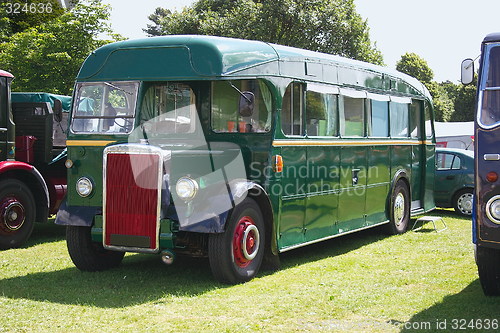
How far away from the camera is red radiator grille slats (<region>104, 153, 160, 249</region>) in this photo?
7.83 metres

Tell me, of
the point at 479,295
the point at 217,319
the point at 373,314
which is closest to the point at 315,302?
the point at 373,314

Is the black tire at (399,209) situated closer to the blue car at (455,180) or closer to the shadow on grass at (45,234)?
the blue car at (455,180)

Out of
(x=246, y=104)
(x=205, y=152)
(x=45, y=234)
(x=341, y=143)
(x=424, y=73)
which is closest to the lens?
(x=246, y=104)

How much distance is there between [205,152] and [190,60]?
3.64 feet

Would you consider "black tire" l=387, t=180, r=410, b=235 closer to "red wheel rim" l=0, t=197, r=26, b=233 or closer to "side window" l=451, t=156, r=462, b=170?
"side window" l=451, t=156, r=462, b=170

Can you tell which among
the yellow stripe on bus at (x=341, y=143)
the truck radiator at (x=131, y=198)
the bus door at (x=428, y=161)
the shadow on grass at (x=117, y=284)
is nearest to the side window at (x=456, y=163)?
the bus door at (x=428, y=161)

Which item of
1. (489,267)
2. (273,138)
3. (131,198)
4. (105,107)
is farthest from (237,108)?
(489,267)

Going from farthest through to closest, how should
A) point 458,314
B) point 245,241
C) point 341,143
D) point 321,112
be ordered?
point 341,143 → point 321,112 → point 245,241 → point 458,314

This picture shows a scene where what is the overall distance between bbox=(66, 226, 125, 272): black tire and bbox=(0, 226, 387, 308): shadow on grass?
0.11 m

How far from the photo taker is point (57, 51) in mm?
24797

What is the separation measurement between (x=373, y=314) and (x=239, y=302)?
1.38 meters

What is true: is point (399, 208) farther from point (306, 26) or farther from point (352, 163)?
point (306, 26)

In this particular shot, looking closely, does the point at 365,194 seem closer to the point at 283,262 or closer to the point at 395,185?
the point at 395,185

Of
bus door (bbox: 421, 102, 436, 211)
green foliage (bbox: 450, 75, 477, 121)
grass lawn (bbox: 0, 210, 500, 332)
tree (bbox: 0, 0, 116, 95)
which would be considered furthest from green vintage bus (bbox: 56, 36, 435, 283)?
green foliage (bbox: 450, 75, 477, 121)
